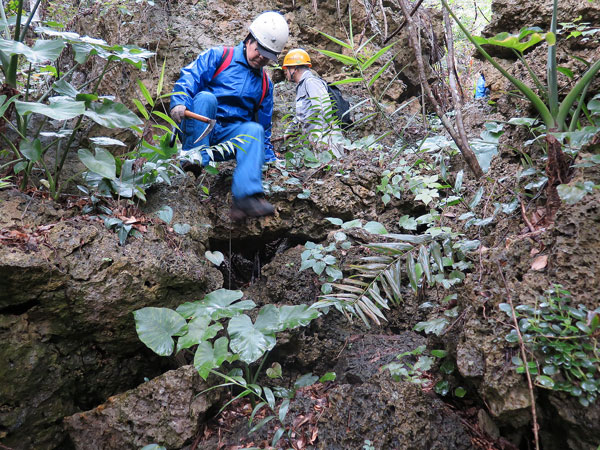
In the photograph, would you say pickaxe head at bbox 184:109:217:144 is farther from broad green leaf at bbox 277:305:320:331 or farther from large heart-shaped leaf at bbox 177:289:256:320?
broad green leaf at bbox 277:305:320:331

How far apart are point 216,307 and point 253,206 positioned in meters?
1.01

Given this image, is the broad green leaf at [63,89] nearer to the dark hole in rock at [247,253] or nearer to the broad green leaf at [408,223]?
the dark hole in rock at [247,253]

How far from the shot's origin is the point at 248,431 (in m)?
2.29

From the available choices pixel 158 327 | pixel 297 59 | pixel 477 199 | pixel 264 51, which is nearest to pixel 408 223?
pixel 477 199

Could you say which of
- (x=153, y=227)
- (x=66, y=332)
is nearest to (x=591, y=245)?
(x=153, y=227)

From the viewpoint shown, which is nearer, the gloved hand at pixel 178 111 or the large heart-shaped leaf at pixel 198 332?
the large heart-shaped leaf at pixel 198 332

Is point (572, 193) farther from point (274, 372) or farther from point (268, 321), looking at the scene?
point (274, 372)

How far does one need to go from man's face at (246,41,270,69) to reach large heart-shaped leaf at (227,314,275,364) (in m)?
2.32

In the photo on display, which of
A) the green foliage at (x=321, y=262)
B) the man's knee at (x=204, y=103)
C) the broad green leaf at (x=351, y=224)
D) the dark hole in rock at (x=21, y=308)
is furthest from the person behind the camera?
the man's knee at (x=204, y=103)

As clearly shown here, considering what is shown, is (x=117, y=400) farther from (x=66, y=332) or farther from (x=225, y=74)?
(x=225, y=74)

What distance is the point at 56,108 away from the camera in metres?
2.19

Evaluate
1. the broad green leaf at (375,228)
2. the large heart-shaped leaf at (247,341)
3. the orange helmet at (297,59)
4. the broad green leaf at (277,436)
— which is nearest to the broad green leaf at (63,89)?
the large heart-shaped leaf at (247,341)

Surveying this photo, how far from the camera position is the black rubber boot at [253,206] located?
310cm

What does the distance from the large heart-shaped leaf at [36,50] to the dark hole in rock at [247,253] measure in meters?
1.65
